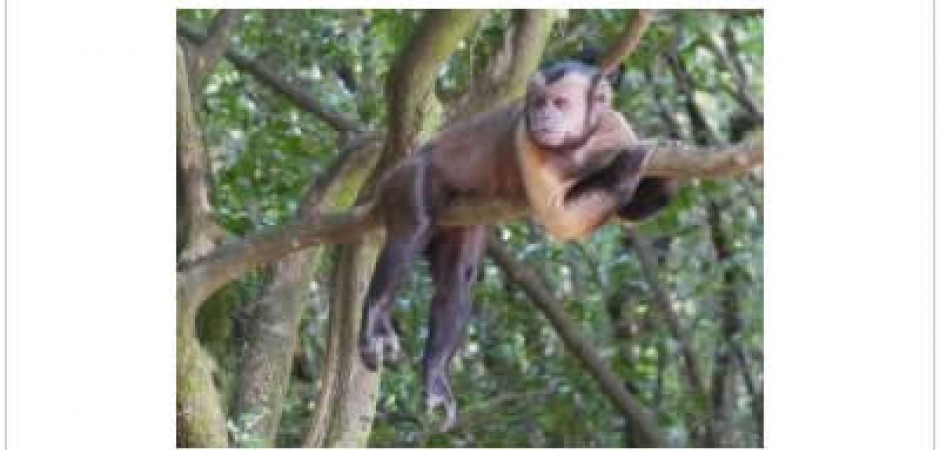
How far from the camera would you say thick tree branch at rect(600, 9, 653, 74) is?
3.36 m

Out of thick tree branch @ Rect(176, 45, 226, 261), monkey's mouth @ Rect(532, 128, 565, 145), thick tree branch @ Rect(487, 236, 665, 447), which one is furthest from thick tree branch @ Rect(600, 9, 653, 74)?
thick tree branch @ Rect(487, 236, 665, 447)

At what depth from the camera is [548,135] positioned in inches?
122

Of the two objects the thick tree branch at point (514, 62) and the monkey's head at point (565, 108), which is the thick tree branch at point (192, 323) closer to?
the thick tree branch at point (514, 62)

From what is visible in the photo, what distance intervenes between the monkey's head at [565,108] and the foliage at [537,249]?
0.54 m

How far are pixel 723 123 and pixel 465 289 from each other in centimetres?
192

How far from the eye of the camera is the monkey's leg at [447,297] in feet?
11.0

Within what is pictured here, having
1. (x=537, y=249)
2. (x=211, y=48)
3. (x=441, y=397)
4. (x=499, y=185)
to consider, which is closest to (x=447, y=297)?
(x=441, y=397)

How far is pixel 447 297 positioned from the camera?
3396 millimetres

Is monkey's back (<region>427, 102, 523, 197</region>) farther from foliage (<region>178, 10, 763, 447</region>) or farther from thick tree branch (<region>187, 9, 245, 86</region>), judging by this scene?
thick tree branch (<region>187, 9, 245, 86</region>)

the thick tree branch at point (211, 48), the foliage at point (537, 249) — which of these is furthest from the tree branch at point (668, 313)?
the thick tree branch at point (211, 48)

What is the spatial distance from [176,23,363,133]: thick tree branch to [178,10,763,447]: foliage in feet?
0.15

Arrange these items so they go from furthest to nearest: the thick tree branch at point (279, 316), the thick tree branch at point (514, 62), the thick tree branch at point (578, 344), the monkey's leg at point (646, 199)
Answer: the thick tree branch at point (578, 344)
the thick tree branch at point (279, 316)
the thick tree branch at point (514, 62)
the monkey's leg at point (646, 199)
